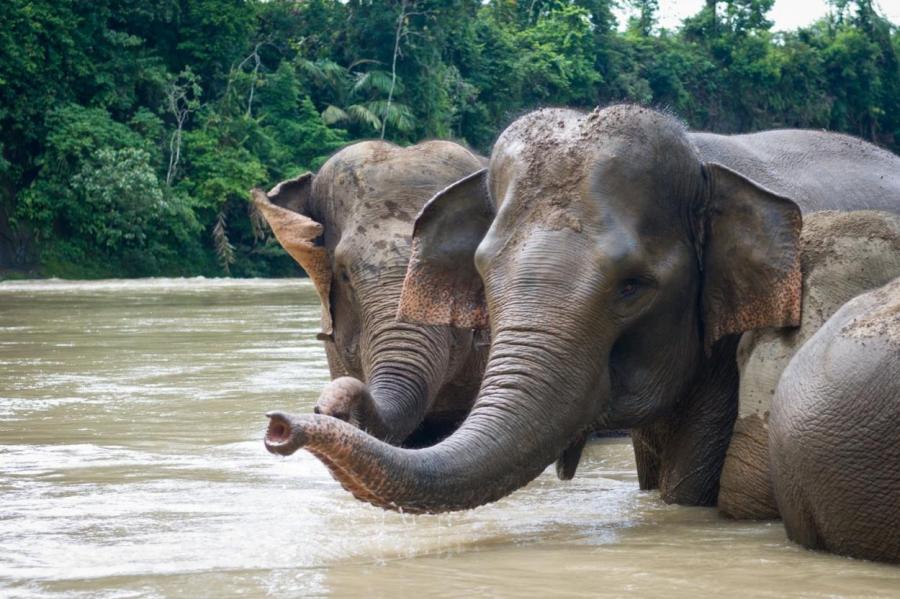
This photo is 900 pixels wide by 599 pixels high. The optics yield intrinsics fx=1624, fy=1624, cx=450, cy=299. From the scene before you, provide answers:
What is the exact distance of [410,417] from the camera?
21.9ft

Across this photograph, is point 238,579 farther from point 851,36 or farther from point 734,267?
point 851,36

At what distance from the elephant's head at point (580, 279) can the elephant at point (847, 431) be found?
474 mm

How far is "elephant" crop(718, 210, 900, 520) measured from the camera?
203 inches

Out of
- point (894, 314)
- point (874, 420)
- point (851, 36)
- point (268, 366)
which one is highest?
point (851, 36)

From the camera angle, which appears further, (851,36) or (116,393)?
(851,36)

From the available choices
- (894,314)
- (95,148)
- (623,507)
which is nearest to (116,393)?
(623,507)

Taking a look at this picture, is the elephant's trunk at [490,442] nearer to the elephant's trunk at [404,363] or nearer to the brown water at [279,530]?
the brown water at [279,530]

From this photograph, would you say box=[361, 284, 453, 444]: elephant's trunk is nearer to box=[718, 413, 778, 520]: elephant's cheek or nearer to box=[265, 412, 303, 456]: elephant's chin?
box=[718, 413, 778, 520]: elephant's cheek

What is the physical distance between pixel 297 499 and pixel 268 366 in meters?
6.83

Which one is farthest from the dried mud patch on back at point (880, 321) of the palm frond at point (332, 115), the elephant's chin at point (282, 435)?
the palm frond at point (332, 115)

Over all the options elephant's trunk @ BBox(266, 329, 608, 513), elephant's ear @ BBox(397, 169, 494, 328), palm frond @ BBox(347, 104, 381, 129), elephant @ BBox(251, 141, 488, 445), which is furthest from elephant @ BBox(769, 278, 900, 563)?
palm frond @ BBox(347, 104, 381, 129)

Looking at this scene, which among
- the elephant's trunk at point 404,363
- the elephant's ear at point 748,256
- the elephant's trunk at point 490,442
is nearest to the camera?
the elephant's trunk at point 490,442

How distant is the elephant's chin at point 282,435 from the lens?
12.0 ft

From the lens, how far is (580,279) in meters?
4.65
